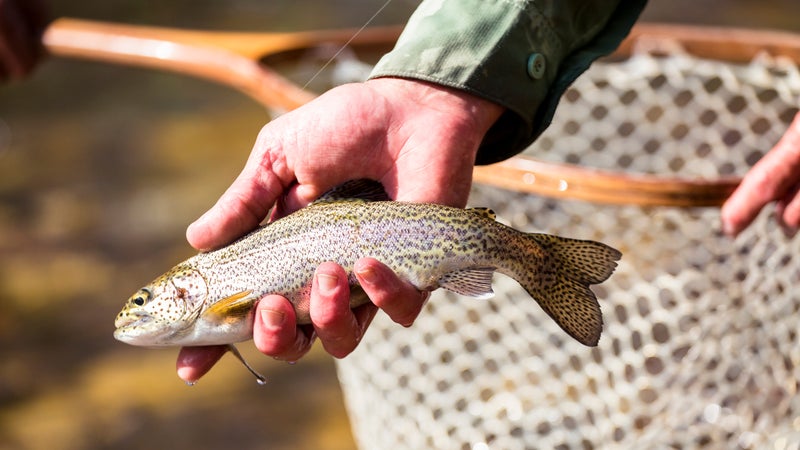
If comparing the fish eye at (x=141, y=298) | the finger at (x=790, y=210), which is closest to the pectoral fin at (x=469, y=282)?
the fish eye at (x=141, y=298)

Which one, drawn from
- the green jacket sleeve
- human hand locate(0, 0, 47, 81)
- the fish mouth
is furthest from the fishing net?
human hand locate(0, 0, 47, 81)

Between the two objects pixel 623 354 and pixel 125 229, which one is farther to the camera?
pixel 125 229

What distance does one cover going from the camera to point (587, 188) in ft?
8.07

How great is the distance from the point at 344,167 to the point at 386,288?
0.36 metres

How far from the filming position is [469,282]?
1.93 metres

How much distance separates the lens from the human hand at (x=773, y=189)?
2344 millimetres

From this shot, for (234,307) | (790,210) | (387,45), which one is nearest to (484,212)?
(234,307)

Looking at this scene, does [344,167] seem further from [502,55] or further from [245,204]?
[502,55]

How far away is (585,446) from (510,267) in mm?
1325

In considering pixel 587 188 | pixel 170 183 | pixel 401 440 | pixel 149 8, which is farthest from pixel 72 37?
pixel 149 8

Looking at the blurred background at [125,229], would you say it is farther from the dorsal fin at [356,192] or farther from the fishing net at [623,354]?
the dorsal fin at [356,192]

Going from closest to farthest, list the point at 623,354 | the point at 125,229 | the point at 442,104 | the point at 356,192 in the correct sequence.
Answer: the point at 356,192 < the point at 442,104 < the point at 623,354 < the point at 125,229

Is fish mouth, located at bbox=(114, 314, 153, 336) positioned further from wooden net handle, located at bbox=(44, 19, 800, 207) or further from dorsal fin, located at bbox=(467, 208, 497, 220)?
wooden net handle, located at bbox=(44, 19, 800, 207)

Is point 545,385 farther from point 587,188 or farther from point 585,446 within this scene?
point 587,188
